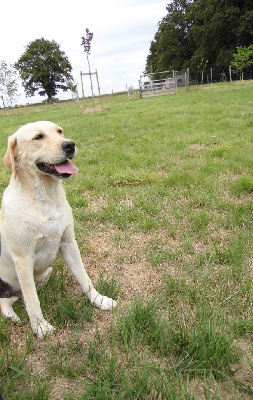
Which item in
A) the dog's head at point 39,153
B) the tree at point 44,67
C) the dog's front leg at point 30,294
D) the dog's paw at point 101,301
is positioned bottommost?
the dog's paw at point 101,301

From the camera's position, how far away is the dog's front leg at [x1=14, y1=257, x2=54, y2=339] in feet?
7.18

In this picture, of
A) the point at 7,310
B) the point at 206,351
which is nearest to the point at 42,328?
the point at 7,310

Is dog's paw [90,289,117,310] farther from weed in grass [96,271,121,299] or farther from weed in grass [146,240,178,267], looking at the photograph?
weed in grass [146,240,178,267]

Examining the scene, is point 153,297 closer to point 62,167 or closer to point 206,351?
point 206,351

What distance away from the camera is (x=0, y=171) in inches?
257

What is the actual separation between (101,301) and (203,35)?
52.5 metres

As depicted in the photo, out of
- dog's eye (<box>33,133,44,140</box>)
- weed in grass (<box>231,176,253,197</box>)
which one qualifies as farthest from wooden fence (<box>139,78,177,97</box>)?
dog's eye (<box>33,133,44,140</box>)

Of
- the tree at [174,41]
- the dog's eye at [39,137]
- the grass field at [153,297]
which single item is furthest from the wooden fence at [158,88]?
the tree at [174,41]

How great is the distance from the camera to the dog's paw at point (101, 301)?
2438 mm

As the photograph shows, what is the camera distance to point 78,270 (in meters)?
2.55

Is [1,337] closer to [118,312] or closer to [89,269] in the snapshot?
[118,312]

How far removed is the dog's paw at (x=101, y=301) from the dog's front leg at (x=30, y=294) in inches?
16.0

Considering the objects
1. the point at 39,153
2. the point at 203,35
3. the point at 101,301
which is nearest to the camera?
the point at 39,153

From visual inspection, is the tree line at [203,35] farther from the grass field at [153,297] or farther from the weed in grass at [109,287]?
the weed in grass at [109,287]
